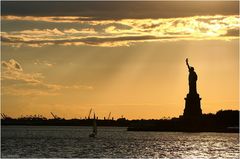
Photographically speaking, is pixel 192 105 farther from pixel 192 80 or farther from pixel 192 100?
pixel 192 80

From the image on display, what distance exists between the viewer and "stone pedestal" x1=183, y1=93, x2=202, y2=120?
154 metres

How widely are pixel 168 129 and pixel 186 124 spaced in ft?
60.3

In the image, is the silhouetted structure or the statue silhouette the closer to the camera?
the silhouetted structure

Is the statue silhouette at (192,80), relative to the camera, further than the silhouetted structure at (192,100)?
Yes

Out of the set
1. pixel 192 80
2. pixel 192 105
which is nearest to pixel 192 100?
pixel 192 105

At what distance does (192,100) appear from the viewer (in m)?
154

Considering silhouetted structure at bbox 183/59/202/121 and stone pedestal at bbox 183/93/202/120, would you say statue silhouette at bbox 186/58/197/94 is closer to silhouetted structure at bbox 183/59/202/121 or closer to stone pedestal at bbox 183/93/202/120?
silhouetted structure at bbox 183/59/202/121

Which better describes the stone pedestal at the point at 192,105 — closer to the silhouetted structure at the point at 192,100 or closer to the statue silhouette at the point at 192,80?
the silhouetted structure at the point at 192,100

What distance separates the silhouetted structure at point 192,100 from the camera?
6043 inches

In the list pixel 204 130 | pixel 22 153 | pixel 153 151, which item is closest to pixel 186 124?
pixel 204 130

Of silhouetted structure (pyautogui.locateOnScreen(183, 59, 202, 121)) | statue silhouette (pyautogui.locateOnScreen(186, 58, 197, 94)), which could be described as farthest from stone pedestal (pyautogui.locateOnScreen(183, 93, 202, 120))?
statue silhouette (pyautogui.locateOnScreen(186, 58, 197, 94))

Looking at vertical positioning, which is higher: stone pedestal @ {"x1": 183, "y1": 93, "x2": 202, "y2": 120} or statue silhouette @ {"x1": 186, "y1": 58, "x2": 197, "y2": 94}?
statue silhouette @ {"x1": 186, "y1": 58, "x2": 197, "y2": 94}

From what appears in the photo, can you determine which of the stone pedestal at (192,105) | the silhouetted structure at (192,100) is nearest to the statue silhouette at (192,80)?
the silhouetted structure at (192,100)

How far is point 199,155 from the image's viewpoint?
7906 centimetres
